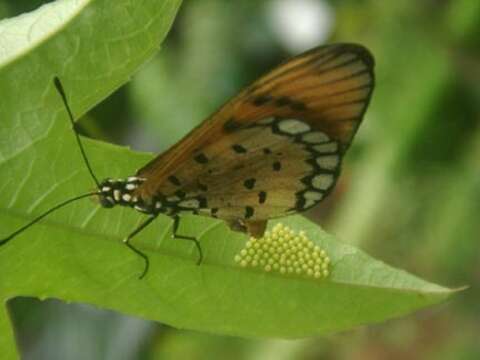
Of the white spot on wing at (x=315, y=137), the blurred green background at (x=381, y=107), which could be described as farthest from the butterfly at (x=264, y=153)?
the blurred green background at (x=381, y=107)

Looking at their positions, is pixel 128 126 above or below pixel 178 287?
below

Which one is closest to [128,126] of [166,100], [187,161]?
[166,100]

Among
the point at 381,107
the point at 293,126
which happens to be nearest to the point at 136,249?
the point at 293,126

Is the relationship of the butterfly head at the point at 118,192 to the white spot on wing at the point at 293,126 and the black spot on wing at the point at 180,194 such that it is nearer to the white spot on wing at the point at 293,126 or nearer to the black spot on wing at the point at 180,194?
the black spot on wing at the point at 180,194

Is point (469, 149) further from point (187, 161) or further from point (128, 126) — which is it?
point (187, 161)

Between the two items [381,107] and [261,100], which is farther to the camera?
[381,107]

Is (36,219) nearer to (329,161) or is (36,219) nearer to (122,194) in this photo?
(122,194)

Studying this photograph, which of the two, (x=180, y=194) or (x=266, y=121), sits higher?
(x=266, y=121)
